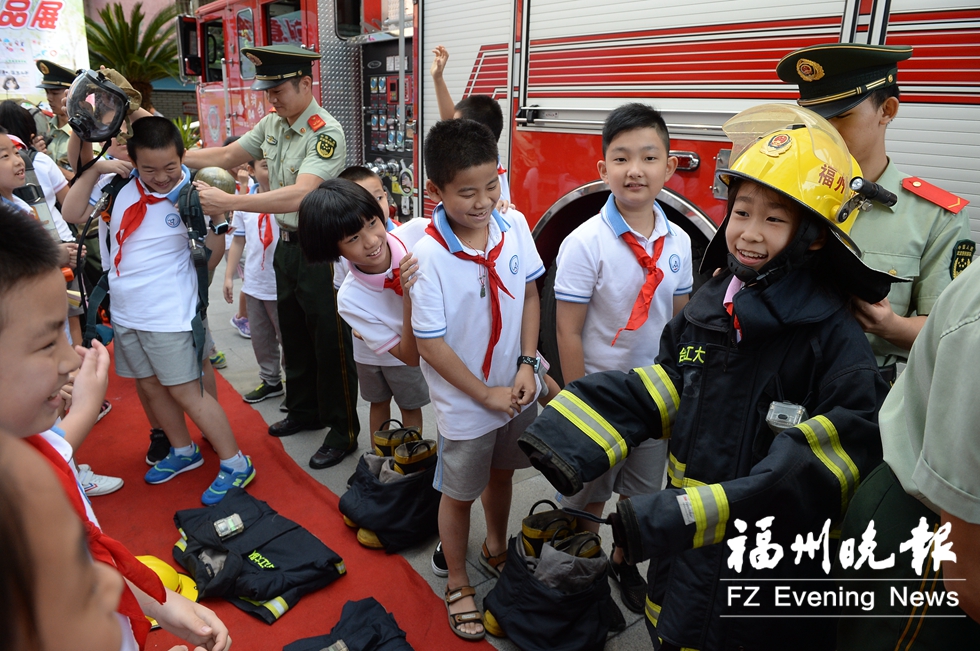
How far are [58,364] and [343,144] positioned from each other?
2.71 metres

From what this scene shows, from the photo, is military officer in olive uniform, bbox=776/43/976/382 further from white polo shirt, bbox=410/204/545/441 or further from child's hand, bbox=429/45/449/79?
child's hand, bbox=429/45/449/79

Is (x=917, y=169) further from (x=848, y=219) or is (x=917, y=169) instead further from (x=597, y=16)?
(x=597, y=16)

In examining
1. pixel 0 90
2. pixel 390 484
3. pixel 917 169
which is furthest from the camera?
pixel 0 90

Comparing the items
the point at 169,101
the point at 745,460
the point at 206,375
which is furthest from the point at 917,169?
the point at 169,101

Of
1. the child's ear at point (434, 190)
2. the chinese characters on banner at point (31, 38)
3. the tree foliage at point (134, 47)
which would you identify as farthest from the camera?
the tree foliage at point (134, 47)

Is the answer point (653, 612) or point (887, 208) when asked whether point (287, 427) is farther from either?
point (887, 208)

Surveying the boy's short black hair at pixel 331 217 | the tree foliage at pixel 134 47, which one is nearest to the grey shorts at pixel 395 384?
the boy's short black hair at pixel 331 217

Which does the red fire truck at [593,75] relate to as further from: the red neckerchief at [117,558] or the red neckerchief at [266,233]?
the red neckerchief at [117,558]

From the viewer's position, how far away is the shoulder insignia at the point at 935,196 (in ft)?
5.74

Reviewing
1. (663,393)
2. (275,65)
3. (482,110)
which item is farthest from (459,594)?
(275,65)

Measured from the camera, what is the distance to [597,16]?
3.19 meters

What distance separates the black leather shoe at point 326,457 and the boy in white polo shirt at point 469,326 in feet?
4.18

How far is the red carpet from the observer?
89.4 inches

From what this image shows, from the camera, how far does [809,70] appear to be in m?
1.86
